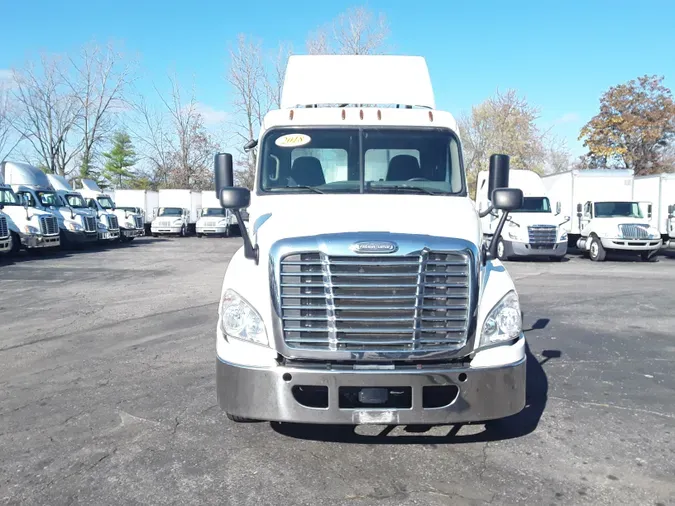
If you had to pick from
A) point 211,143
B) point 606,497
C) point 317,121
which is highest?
point 211,143

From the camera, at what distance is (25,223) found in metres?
19.9

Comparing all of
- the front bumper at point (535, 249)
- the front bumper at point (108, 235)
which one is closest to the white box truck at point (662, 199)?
the front bumper at point (535, 249)

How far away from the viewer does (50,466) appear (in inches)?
152

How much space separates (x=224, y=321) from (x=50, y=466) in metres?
1.49

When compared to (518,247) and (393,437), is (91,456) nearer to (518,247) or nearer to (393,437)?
(393,437)

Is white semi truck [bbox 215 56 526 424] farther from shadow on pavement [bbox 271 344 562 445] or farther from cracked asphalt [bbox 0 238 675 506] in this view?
shadow on pavement [bbox 271 344 562 445]

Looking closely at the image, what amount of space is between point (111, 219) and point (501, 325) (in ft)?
86.0

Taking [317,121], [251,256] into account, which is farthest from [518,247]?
[251,256]

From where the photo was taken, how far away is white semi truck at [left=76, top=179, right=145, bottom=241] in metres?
26.7

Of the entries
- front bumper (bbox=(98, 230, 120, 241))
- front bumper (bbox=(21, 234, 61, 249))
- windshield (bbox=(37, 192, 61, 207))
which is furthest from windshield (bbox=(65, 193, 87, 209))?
front bumper (bbox=(21, 234, 61, 249))

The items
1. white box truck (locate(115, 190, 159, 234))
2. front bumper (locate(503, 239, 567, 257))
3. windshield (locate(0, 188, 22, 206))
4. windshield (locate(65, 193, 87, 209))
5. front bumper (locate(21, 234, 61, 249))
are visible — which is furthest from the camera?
white box truck (locate(115, 190, 159, 234))

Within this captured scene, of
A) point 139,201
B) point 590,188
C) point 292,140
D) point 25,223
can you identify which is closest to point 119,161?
point 139,201

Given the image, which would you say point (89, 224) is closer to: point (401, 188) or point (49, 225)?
point (49, 225)

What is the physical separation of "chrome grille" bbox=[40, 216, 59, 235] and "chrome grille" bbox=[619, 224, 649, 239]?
64.5 feet
